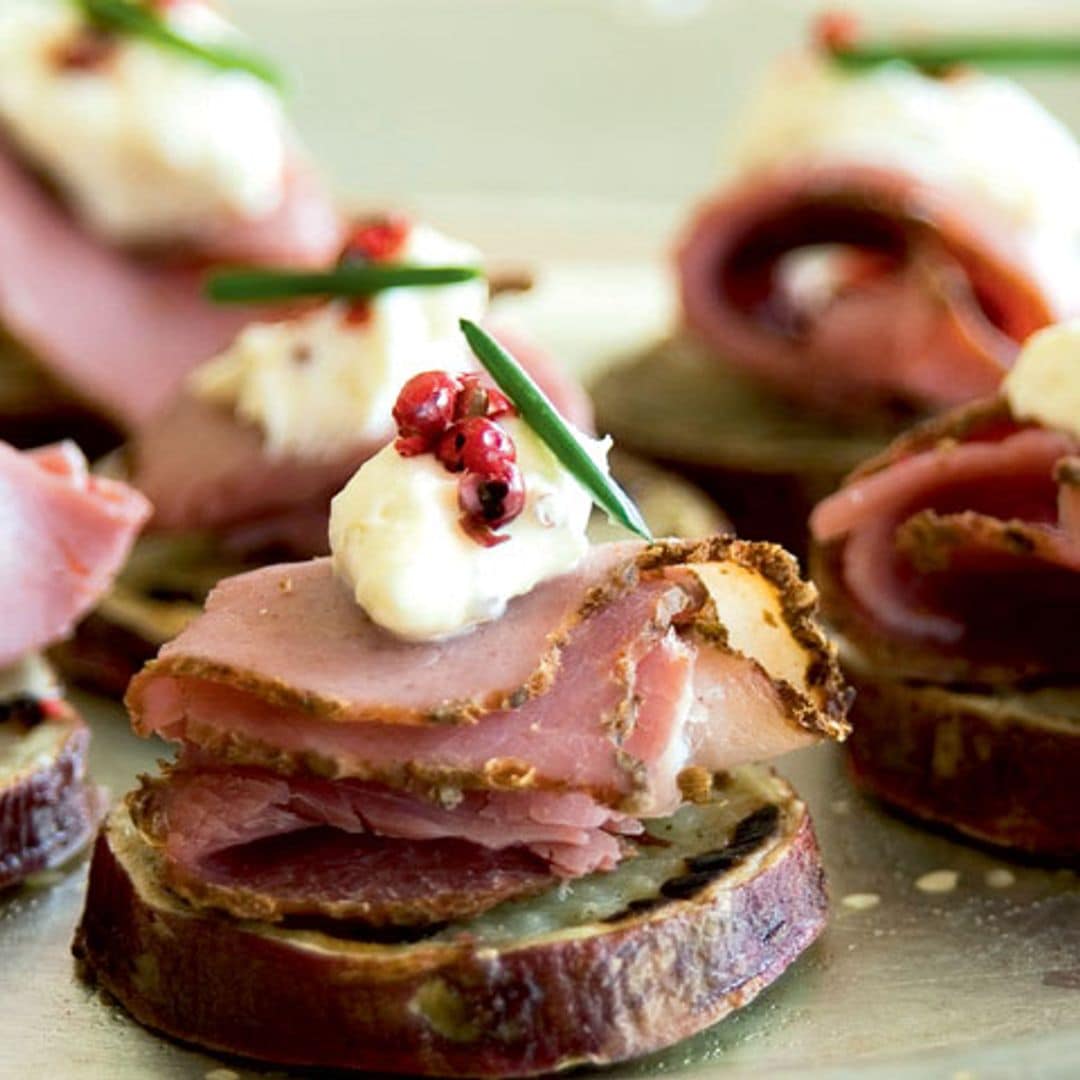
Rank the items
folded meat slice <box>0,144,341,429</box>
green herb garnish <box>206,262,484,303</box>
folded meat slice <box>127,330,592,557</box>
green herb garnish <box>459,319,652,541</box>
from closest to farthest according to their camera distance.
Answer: green herb garnish <box>459,319,652,541</box>
green herb garnish <box>206,262,484,303</box>
folded meat slice <box>127,330,592,557</box>
folded meat slice <box>0,144,341,429</box>

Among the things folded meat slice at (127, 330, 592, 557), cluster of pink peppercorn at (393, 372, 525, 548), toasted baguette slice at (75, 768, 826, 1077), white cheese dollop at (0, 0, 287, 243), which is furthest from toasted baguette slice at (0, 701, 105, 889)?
white cheese dollop at (0, 0, 287, 243)

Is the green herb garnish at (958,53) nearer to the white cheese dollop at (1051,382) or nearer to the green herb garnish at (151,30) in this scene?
the green herb garnish at (151,30)

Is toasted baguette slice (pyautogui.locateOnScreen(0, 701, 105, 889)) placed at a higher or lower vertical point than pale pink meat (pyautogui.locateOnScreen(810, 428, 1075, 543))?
lower

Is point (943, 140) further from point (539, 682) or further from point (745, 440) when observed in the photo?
point (539, 682)

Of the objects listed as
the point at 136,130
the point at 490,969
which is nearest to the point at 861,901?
the point at 490,969

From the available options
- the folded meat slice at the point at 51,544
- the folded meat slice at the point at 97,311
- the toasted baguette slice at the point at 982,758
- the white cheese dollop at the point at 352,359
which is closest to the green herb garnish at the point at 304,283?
the white cheese dollop at the point at 352,359

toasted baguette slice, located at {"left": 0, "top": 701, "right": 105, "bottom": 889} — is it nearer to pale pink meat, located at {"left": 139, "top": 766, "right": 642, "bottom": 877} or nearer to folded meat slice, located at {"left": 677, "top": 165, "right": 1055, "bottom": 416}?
pale pink meat, located at {"left": 139, "top": 766, "right": 642, "bottom": 877}

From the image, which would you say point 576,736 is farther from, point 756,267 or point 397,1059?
point 756,267
